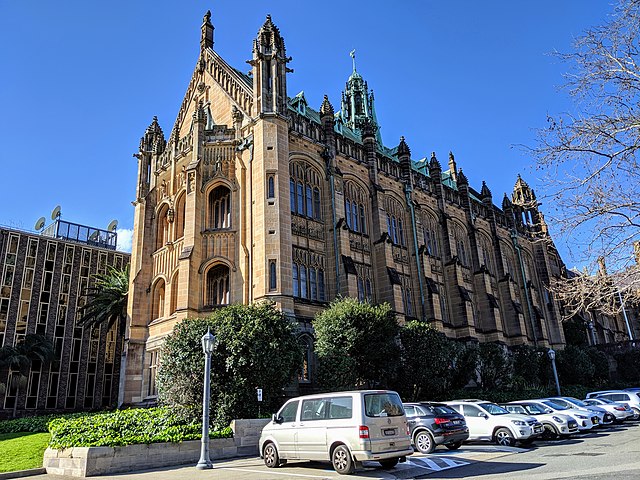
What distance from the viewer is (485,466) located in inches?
509

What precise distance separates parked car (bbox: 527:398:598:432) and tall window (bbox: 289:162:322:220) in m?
16.4


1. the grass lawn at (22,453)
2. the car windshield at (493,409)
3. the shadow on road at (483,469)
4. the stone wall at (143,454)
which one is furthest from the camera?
the car windshield at (493,409)

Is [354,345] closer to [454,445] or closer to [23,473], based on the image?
[454,445]

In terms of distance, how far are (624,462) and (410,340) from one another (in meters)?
15.2

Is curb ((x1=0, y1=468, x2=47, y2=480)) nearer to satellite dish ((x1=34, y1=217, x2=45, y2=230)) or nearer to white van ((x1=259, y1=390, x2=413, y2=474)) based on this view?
white van ((x1=259, y1=390, x2=413, y2=474))

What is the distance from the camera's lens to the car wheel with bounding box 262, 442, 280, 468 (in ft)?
45.9

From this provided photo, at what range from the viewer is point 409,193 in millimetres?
39438

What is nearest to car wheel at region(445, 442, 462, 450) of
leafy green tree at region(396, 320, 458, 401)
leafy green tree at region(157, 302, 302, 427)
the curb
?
leafy green tree at region(157, 302, 302, 427)

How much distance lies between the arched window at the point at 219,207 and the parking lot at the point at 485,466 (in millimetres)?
16783

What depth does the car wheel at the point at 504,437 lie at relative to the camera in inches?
680

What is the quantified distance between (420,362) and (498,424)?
29.0 ft

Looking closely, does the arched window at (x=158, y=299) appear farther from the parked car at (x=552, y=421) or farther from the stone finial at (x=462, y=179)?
the stone finial at (x=462, y=179)

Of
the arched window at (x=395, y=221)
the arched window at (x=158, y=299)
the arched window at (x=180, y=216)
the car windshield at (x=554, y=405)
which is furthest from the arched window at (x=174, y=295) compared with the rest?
the car windshield at (x=554, y=405)

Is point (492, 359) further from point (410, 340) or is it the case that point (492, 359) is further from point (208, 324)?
point (208, 324)
